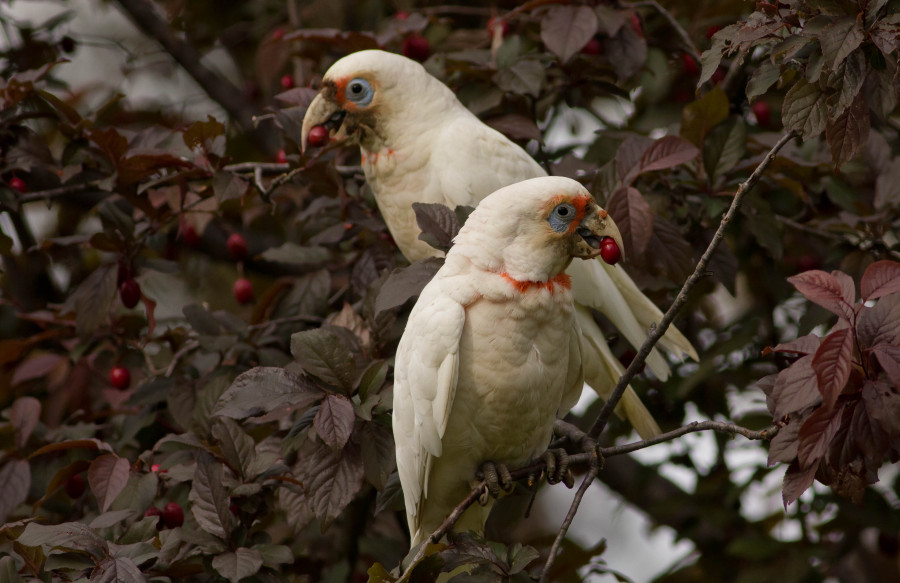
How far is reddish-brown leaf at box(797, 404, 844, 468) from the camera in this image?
187cm

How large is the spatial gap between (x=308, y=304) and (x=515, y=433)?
119cm

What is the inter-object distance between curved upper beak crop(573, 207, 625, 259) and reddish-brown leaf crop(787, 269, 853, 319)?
0.57 metres

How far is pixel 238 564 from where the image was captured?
2408 mm

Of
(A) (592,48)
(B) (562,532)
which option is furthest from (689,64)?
(B) (562,532)

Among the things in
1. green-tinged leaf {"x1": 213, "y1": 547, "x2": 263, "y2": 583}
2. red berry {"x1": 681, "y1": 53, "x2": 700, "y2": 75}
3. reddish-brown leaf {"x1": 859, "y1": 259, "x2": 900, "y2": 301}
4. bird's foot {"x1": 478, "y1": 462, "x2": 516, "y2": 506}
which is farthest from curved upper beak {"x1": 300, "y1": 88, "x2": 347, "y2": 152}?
reddish-brown leaf {"x1": 859, "y1": 259, "x2": 900, "y2": 301}

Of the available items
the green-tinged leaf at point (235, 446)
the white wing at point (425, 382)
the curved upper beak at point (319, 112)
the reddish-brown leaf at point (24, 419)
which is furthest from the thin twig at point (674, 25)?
the reddish-brown leaf at point (24, 419)

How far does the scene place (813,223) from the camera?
3.59 metres

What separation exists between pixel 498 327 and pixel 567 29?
4.89 feet

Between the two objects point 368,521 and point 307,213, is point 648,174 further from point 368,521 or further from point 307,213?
point 368,521

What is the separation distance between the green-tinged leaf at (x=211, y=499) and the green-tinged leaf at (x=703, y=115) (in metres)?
→ 1.97

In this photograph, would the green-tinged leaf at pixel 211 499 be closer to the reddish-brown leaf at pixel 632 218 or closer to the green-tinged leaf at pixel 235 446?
the green-tinged leaf at pixel 235 446

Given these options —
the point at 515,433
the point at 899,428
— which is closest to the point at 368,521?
the point at 515,433

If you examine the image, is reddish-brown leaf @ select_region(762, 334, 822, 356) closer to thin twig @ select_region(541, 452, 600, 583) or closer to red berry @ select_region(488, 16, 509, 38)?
thin twig @ select_region(541, 452, 600, 583)

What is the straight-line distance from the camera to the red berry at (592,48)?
12.3ft
